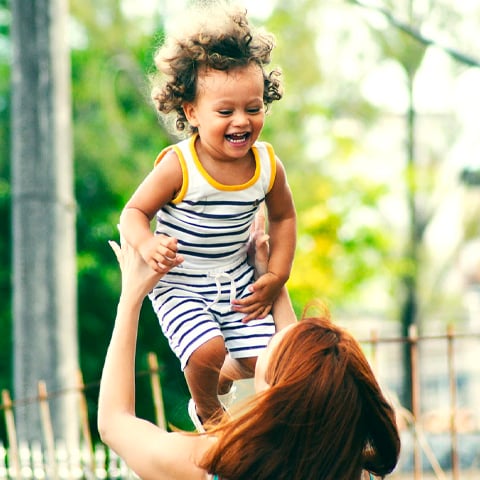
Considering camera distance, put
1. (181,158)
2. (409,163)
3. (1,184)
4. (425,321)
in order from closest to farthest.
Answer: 1. (181,158)
2. (1,184)
3. (409,163)
4. (425,321)

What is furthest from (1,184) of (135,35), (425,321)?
(425,321)

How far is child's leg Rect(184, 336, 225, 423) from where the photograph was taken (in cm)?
175

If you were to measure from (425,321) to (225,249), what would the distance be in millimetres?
12228

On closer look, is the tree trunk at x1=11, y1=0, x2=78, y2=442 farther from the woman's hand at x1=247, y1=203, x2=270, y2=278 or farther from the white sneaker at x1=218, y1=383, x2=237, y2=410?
the woman's hand at x1=247, y1=203, x2=270, y2=278

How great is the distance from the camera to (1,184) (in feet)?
31.1

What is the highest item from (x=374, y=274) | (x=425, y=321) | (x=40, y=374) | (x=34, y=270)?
(x=34, y=270)

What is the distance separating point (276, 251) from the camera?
74.2 inches

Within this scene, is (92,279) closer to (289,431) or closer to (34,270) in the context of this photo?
(34,270)

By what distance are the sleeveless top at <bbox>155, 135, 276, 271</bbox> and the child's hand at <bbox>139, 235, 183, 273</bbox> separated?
10cm

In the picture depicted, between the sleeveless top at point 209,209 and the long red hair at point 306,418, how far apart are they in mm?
292

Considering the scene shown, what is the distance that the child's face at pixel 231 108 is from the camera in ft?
5.47

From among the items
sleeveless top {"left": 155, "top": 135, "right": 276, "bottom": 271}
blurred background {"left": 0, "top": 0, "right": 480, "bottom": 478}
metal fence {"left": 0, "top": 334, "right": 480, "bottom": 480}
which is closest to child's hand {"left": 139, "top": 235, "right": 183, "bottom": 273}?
sleeveless top {"left": 155, "top": 135, "right": 276, "bottom": 271}

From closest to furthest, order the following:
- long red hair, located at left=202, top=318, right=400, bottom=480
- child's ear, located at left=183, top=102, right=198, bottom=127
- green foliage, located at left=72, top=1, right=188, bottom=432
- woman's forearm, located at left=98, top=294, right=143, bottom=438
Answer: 1. long red hair, located at left=202, top=318, right=400, bottom=480
2. woman's forearm, located at left=98, top=294, right=143, bottom=438
3. child's ear, located at left=183, top=102, right=198, bottom=127
4. green foliage, located at left=72, top=1, right=188, bottom=432

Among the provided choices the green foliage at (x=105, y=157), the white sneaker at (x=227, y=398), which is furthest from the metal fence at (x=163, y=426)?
the green foliage at (x=105, y=157)
